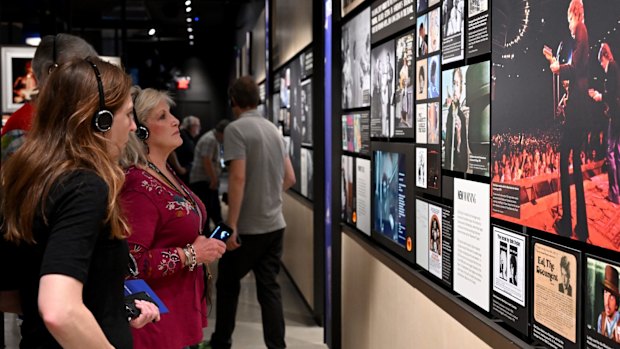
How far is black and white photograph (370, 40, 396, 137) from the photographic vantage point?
3.47 metres

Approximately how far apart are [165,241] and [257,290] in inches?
→ 82.6

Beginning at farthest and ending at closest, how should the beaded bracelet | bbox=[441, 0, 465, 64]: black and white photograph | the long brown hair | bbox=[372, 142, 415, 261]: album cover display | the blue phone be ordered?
bbox=[372, 142, 415, 261]: album cover display → the blue phone → the beaded bracelet → bbox=[441, 0, 465, 64]: black and white photograph → the long brown hair

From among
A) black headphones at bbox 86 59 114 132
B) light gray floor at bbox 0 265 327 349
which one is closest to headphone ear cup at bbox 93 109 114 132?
black headphones at bbox 86 59 114 132

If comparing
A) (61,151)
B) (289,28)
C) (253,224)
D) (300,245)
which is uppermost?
(289,28)

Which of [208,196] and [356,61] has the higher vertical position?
[356,61]

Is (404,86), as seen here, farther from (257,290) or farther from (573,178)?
(257,290)

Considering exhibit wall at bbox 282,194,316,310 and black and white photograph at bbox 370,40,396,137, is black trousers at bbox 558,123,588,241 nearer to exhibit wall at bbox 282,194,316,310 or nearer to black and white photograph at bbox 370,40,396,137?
black and white photograph at bbox 370,40,396,137

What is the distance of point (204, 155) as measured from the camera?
940cm

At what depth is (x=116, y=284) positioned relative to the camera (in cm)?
179

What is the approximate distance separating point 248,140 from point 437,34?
7.34 ft

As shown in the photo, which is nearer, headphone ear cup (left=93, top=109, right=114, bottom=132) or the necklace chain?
headphone ear cup (left=93, top=109, right=114, bottom=132)

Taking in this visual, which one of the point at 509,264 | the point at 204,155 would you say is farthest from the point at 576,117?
the point at 204,155

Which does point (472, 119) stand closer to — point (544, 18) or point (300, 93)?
point (544, 18)

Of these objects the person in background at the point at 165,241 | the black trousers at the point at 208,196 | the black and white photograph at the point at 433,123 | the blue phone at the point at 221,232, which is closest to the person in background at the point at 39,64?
the person in background at the point at 165,241
